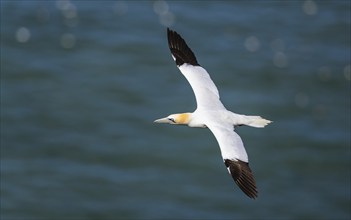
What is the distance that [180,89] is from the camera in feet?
135

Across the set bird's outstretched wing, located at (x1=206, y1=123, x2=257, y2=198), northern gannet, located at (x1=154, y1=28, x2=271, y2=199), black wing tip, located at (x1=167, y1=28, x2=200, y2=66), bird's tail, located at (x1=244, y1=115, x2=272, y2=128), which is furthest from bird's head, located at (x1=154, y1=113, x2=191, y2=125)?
black wing tip, located at (x1=167, y1=28, x2=200, y2=66)

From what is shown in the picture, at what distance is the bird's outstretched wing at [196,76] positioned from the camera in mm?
23172

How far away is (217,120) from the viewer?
2191 cm

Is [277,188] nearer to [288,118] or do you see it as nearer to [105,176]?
[288,118]

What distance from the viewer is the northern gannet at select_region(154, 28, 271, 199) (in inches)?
821

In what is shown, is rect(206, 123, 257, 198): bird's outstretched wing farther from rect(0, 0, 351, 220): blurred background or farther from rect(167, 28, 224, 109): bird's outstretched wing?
rect(0, 0, 351, 220): blurred background

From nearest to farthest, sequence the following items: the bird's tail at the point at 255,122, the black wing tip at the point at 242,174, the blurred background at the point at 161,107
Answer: the black wing tip at the point at 242,174 < the bird's tail at the point at 255,122 < the blurred background at the point at 161,107

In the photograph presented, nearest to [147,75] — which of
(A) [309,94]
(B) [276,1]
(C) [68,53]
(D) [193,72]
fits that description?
(C) [68,53]

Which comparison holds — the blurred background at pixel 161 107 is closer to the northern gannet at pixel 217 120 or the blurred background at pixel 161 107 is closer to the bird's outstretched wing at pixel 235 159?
the northern gannet at pixel 217 120

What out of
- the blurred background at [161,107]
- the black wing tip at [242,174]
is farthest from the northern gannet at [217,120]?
the blurred background at [161,107]

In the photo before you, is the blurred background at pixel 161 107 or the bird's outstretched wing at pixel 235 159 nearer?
the bird's outstretched wing at pixel 235 159

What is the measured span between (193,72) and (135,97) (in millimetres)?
16955

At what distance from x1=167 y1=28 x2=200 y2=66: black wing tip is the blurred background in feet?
40.2

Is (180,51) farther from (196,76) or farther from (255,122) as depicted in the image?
(255,122)
